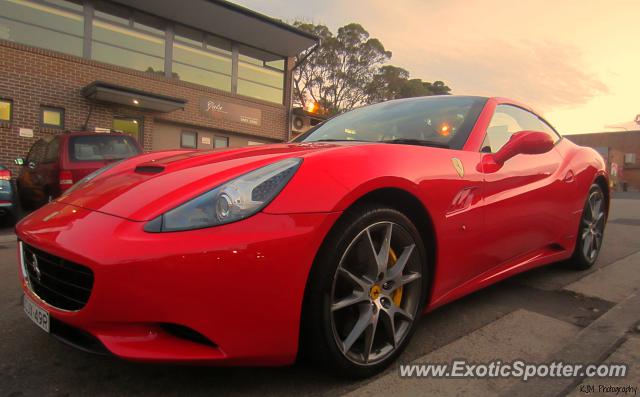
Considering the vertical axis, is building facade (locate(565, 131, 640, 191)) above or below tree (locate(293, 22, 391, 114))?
below

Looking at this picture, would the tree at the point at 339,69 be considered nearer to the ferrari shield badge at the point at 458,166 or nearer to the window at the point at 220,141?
the window at the point at 220,141

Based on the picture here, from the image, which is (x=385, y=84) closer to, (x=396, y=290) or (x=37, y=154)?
(x=37, y=154)

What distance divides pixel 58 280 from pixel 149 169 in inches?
25.9

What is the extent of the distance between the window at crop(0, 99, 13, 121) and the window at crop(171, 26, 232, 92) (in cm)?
418

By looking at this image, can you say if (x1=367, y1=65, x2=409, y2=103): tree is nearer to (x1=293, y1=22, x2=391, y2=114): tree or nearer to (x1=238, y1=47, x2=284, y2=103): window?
(x1=293, y1=22, x2=391, y2=114): tree

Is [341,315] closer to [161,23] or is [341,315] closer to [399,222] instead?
[399,222]

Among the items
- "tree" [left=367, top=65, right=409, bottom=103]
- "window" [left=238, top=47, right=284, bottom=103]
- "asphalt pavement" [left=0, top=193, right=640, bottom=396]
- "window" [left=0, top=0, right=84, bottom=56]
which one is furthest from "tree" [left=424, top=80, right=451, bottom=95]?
"asphalt pavement" [left=0, top=193, right=640, bottom=396]

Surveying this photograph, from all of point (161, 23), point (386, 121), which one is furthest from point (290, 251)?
point (161, 23)

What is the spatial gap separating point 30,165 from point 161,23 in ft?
22.4

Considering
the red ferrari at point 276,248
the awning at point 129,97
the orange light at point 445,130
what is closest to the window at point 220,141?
the awning at point 129,97

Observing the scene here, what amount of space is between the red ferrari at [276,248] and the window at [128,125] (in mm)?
10085

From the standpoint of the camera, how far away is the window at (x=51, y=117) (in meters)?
10.6

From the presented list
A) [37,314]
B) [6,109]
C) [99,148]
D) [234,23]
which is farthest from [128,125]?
[37,314]

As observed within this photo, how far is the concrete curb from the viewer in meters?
1.80
